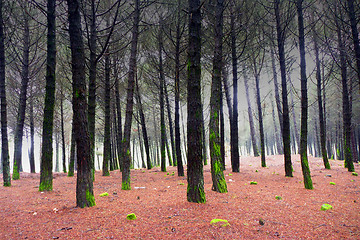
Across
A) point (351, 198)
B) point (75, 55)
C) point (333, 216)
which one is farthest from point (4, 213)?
point (351, 198)

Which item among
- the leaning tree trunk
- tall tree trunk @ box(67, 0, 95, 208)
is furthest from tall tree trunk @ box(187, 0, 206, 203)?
the leaning tree trunk

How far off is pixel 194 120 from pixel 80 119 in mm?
2111

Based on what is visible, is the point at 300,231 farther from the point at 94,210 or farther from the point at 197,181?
the point at 94,210

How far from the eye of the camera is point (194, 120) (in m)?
3.75

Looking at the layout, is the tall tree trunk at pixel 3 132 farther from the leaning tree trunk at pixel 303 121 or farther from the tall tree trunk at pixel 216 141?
the leaning tree trunk at pixel 303 121

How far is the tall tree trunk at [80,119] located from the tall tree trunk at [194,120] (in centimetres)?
189

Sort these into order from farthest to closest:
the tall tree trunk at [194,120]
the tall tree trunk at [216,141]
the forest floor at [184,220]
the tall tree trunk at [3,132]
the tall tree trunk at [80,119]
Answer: the tall tree trunk at [3,132]
the tall tree trunk at [216,141]
the tall tree trunk at [194,120]
the tall tree trunk at [80,119]
the forest floor at [184,220]

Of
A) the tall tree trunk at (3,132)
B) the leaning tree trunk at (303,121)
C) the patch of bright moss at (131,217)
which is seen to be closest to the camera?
the patch of bright moss at (131,217)

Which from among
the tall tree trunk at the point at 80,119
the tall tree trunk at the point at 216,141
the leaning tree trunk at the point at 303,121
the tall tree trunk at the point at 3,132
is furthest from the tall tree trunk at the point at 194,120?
the tall tree trunk at the point at 3,132

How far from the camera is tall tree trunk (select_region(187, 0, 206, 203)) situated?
12.1 ft

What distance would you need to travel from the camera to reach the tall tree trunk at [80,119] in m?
3.51

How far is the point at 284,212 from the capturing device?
344cm

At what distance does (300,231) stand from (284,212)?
778mm

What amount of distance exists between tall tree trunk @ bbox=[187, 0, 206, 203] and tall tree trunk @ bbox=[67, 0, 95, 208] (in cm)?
189
